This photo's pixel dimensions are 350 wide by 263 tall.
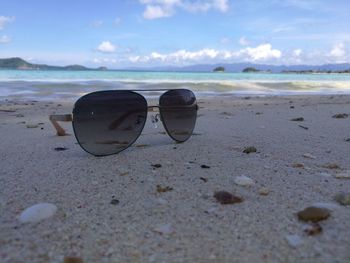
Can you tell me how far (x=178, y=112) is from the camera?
3307 millimetres

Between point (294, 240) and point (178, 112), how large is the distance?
1985 millimetres

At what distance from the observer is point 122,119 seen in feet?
9.25

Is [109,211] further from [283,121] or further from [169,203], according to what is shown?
[283,121]

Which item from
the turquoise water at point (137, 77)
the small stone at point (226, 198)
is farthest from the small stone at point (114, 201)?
the turquoise water at point (137, 77)

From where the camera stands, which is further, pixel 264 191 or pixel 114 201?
pixel 264 191

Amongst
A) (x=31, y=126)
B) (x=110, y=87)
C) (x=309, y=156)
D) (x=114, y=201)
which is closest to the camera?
(x=114, y=201)

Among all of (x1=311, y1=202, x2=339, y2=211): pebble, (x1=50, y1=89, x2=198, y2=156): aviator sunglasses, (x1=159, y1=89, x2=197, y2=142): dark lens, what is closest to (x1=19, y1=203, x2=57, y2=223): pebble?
(x1=50, y1=89, x2=198, y2=156): aviator sunglasses

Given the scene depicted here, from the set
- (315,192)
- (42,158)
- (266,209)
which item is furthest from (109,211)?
(42,158)

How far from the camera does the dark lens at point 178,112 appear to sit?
320cm

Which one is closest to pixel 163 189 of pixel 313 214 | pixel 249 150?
pixel 313 214

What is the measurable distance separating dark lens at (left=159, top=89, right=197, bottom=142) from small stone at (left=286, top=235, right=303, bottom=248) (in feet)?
6.06

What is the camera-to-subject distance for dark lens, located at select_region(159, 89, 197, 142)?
3.20 meters

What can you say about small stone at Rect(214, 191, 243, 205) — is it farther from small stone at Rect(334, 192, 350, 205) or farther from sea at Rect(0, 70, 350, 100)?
sea at Rect(0, 70, 350, 100)

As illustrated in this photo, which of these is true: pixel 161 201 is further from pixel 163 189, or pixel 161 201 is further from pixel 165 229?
pixel 165 229
